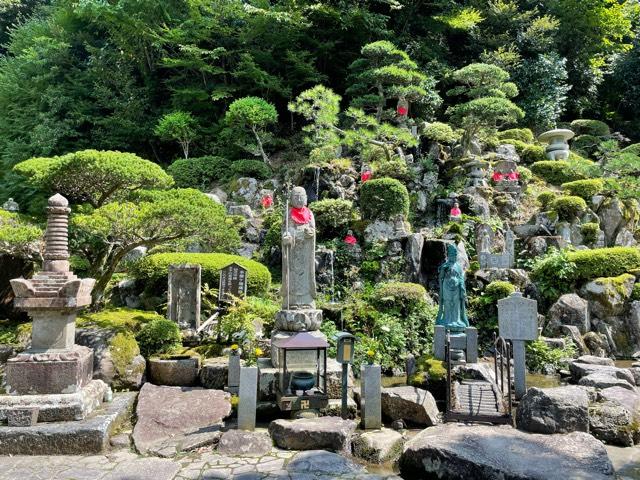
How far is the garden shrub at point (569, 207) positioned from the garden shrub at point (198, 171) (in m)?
14.8

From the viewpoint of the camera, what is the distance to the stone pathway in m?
5.09

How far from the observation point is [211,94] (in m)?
23.2

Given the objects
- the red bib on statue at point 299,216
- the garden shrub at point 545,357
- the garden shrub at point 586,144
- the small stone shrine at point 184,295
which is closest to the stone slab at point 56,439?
the small stone shrine at point 184,295

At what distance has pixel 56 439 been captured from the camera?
19.2ft

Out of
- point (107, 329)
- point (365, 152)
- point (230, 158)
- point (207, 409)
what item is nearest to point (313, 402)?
point (207, 409)

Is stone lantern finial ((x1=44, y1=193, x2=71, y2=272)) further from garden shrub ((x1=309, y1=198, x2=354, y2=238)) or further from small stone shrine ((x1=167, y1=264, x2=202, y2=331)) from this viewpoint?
garden shrub ((x1=309, y1=198, x2=354, y2=238))

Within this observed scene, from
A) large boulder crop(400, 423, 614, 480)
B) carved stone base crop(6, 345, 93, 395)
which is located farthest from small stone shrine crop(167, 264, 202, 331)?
large boulder crop(400, 423, 614, 480)

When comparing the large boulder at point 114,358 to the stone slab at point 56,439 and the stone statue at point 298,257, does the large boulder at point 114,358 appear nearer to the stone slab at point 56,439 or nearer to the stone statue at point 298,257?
the stone slab at point 56,439

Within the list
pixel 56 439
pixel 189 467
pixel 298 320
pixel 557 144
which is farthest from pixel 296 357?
pixel 557 144

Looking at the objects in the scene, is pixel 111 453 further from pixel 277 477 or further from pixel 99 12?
pixel 99 12

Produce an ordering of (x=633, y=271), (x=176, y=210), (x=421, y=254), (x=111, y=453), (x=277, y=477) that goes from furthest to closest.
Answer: (x=421, y=254) → (x=633, y=271) → (x=176, y=210) → (x=111, y=453) → (x=277, y=477)

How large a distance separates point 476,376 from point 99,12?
25040mm

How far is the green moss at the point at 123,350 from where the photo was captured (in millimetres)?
8039

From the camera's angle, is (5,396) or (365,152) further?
(365,152)
